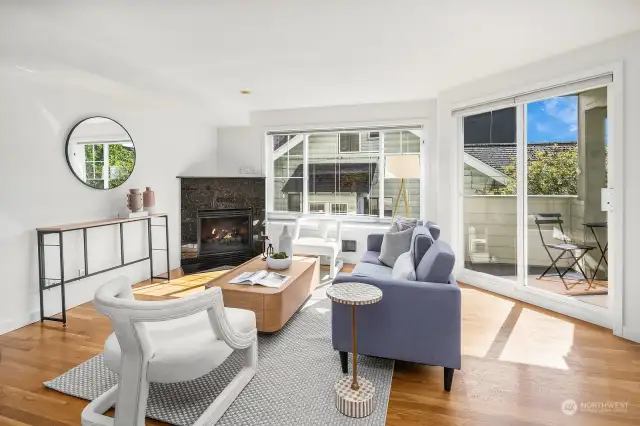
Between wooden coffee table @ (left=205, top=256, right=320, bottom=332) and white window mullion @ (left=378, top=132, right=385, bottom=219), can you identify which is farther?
white window mullion @ (left=378, top=132, right=385, bottom=219)

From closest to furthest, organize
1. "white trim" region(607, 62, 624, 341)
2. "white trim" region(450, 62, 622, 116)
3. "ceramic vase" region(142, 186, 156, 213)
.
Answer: "white trim" region(607, 62, 624, 341) → "white trim" region(450, 62, 622, 116) → "ceramic vase" region(142, 186, 156, 213)

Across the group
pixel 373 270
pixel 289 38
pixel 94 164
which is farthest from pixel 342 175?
pixel 94 164

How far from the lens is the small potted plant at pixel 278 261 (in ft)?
11.3

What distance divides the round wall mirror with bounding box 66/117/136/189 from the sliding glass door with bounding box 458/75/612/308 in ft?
13.2

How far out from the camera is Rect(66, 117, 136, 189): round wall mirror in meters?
3.56

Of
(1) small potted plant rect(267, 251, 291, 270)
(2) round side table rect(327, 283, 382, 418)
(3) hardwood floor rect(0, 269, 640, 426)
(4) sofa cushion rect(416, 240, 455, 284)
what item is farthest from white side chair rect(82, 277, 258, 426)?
(1) small potted plant rect(267, 251, 291, 270)

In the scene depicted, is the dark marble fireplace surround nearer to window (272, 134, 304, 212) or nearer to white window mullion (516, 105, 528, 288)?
window (272, 134, 304, 212)

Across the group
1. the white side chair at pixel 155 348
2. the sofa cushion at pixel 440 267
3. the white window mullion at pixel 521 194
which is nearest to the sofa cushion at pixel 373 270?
the sofa cushion at pixel 440 267

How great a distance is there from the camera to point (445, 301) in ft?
6.73

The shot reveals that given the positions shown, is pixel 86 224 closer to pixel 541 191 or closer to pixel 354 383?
pixel 354 383

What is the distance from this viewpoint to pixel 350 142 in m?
5.59

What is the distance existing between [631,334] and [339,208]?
3721mm

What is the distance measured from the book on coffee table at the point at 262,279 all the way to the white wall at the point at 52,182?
6.02ft

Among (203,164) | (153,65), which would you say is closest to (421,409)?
(153,65)
